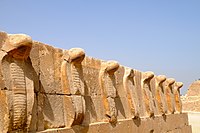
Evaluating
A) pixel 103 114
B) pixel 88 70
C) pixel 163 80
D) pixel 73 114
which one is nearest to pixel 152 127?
pixel 163 80

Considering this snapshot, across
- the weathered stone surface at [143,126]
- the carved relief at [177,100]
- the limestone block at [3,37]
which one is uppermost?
the limestone block at [3,37]

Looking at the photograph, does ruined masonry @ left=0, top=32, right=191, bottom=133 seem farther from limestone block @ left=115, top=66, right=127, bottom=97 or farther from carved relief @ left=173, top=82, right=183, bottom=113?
carved relief @ left=173, top=82, right=183, bottom=113

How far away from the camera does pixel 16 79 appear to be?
13.2 ft

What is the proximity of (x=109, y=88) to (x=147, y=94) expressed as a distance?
2.65m

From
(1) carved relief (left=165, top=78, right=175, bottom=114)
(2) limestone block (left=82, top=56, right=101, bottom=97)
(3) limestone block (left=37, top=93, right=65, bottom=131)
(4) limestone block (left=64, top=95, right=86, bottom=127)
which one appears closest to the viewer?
(3) limestone block (left=37, top=93, right=65, bottom=131)

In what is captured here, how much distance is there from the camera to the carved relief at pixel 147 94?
8.95 m

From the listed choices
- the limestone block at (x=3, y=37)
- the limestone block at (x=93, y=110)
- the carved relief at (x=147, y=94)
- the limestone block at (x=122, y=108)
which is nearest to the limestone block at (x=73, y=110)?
the limestone block at (x=93, y=110)

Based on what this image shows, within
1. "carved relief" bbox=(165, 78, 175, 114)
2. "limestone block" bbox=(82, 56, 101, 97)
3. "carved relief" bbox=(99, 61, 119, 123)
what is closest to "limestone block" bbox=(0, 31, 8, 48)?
"limestone block" bbox=(82, 56, 101, 97)

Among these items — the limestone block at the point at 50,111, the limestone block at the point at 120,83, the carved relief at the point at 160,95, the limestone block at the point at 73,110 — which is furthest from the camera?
the carved relief at the point at 160,95

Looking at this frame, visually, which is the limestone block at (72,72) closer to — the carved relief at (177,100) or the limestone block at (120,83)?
the limestone block at (120,83)

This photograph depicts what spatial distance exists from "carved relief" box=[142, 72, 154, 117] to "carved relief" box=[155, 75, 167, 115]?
642 mm

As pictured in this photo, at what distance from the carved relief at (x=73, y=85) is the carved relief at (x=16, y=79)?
3.73ft

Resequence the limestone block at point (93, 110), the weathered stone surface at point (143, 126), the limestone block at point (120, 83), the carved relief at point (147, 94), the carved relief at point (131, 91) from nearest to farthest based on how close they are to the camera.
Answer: the weathered stone surface at point (143, 126), the limestone block at point (93, 110), the limestone block at point (120, 83), the carved relief at point (131, 91), the carved relief at point (147, 94)

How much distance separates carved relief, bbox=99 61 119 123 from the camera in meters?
6.61
